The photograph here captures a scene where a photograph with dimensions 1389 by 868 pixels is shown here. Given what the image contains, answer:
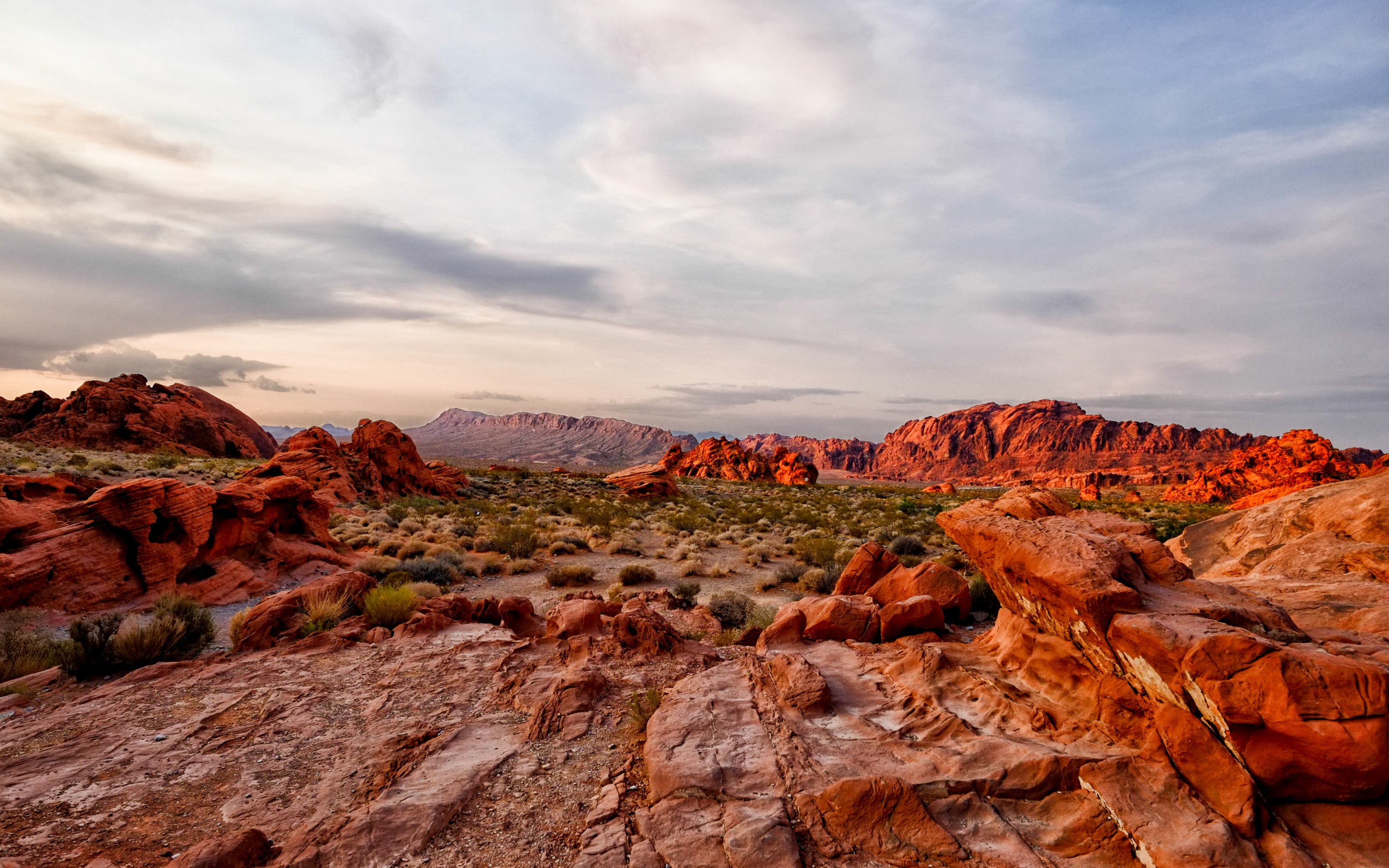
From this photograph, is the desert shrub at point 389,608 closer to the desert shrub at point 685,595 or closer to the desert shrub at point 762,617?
the desert shrub at point 685,595

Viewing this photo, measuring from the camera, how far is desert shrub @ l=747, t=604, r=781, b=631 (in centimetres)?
1084

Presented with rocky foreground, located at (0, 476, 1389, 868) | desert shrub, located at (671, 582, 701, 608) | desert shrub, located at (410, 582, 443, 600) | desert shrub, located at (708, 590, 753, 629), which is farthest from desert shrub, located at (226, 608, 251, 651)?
desert shrub, located at (708, 590, 753, 629)

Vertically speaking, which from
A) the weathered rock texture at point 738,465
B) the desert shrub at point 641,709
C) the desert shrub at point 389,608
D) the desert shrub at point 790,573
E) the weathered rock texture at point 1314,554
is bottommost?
the weathered rock texture at point 738,465

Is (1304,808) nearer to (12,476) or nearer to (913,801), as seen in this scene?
(913,801)

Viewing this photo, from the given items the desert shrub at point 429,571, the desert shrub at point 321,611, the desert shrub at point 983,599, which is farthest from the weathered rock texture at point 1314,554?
the desert shrub at point 429,571

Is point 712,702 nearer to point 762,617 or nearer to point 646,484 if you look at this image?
point 762,617

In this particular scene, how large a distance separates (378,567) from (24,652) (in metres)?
7.07

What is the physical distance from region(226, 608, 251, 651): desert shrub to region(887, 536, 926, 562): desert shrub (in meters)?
17.2

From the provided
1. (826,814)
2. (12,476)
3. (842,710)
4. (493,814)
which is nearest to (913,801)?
(826,814)

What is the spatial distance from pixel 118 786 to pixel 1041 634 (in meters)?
9.45

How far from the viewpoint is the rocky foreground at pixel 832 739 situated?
422cm

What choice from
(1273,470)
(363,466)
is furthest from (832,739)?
(1273,470)

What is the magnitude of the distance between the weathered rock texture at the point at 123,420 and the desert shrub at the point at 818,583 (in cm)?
5185

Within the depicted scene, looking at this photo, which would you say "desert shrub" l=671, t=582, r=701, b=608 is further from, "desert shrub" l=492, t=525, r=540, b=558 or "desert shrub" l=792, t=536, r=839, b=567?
"desert shrub" l=492, t=525, r=540, b=558
